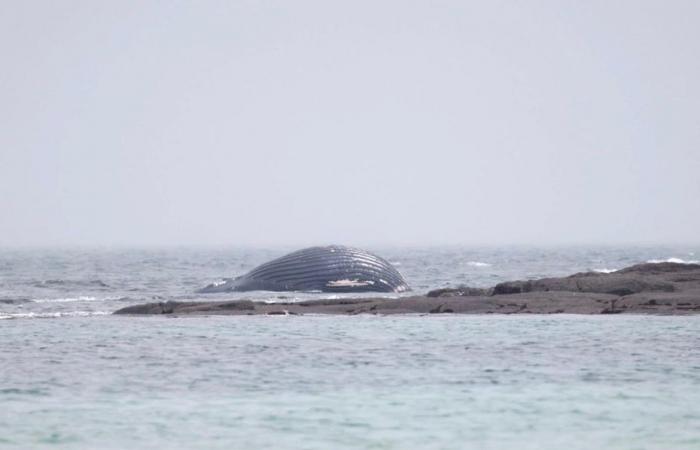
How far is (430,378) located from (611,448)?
204 inches

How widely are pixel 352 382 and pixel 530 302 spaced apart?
39.4 ft

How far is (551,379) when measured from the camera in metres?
17.8

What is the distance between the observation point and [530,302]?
95.0 feet

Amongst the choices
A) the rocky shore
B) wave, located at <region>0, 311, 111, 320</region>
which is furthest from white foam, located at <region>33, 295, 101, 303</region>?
the rocky shore

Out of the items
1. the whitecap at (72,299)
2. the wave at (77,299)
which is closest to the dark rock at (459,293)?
the wave at (77,299)

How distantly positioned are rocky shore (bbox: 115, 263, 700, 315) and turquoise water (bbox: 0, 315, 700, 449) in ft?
5.28

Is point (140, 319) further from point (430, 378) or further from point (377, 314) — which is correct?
point (430, 378)

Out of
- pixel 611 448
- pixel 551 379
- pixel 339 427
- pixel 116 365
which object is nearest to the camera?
pixel 611 448

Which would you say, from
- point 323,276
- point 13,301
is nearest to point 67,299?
point 13,301

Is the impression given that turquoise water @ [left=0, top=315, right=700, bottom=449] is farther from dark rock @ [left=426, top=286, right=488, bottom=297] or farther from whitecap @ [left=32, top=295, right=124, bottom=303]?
whitecap @ [left=32, top=295, right=124, bottom=303]

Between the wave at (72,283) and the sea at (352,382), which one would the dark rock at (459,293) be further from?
the wave at (72,283)

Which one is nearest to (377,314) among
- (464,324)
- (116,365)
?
(464,324)

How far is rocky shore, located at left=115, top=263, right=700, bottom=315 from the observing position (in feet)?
91.8

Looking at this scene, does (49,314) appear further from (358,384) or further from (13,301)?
(358,384)
